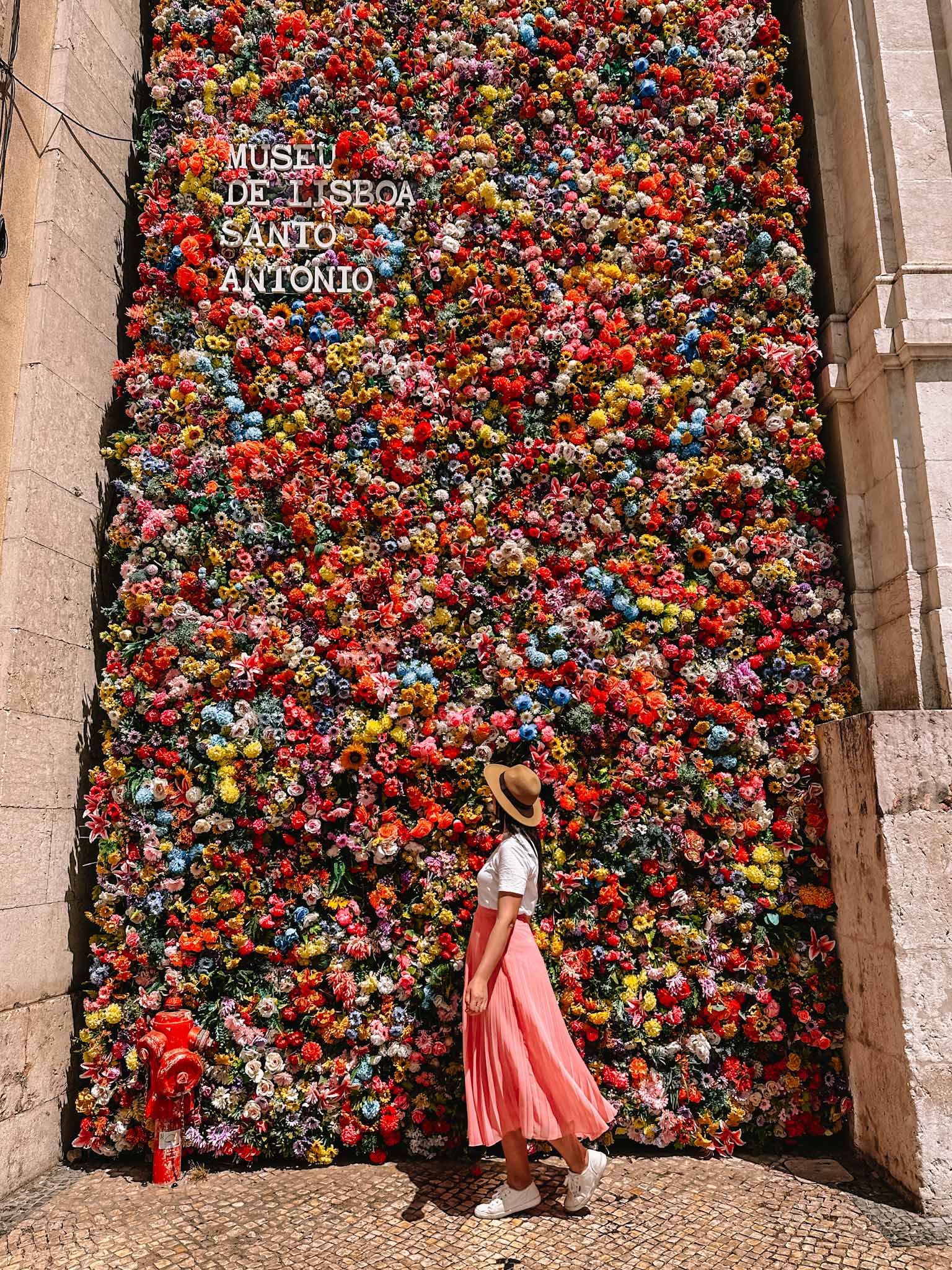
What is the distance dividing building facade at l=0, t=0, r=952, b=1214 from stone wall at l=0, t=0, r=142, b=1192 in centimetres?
1

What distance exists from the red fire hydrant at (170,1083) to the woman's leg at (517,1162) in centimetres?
139

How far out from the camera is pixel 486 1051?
3398 millimetres

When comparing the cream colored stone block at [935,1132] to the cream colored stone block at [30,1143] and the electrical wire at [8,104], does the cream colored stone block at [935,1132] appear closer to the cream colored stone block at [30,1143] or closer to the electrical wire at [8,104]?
the cream colored stone block at [30,1143]

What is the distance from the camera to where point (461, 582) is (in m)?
4.28

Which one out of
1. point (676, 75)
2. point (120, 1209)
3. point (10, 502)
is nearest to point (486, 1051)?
point (120, 1209)

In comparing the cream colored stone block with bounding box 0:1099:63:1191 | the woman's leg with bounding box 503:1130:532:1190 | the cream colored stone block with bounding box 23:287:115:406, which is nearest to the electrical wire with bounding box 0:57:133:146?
the cream colored stone block with bounding box 23:287:115:406

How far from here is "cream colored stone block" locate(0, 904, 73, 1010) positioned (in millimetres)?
3705

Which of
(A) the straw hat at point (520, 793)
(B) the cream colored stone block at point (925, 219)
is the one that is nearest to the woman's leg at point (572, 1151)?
(A) the straw hat at point (520, 793)

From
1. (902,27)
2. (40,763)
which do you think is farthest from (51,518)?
(902,27)

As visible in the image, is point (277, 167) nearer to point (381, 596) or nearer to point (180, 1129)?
point (381, 596)

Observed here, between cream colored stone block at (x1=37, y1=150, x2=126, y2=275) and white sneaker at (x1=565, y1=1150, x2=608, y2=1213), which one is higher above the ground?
cream colored stone block at (x1=37, y1=150, x2=126, y2=275)

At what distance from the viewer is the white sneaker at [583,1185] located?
133 inches

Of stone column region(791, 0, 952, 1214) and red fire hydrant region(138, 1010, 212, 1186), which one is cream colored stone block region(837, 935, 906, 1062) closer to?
stone column region(791, 0, 952, 1214)

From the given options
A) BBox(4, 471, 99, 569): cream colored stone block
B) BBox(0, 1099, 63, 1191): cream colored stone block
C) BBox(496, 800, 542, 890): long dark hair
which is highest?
BBox(4, 471, 99, 569): cream colored stone block
